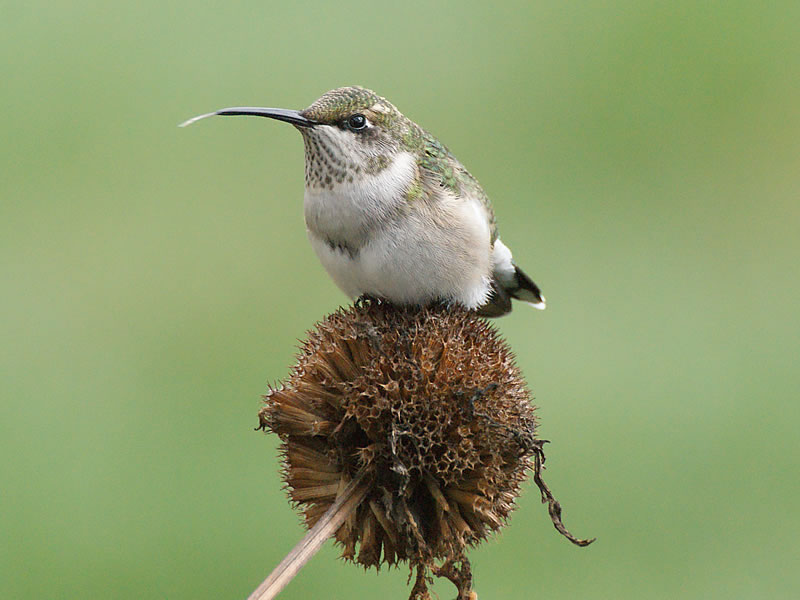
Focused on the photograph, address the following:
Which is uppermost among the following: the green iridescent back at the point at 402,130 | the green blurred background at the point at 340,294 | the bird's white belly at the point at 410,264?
the green iridescent back at the point at 402,130

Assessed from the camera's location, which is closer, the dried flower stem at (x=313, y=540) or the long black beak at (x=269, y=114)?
the dried flower stem at (x=313, y=540)

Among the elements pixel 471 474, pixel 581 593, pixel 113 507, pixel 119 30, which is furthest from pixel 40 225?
pixel 471 474

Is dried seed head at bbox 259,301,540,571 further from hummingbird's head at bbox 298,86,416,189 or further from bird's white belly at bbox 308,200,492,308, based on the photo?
hummingbird's head at bbox 298,86,416,189

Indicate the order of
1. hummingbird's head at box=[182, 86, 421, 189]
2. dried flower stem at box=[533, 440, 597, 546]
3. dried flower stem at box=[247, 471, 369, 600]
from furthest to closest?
hummingbird's head at box=[182, 86, 421, 189] → dried flower stem at box=[533, 440, 597, 546] → dried flower stem at box=[247, 471, 369, 600]

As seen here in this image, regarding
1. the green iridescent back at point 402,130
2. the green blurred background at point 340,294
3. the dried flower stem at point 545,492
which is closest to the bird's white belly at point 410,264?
the green iridescent back at point 402,130

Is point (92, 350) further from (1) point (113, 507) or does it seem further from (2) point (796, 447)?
(2) point (796, 447)

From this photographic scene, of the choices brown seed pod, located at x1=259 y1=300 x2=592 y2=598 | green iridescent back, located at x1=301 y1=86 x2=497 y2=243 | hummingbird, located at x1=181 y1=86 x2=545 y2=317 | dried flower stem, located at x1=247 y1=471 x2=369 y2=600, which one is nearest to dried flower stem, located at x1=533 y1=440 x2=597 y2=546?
brown seed pod, located at x1=259 y1=300 x2=592 y2=598

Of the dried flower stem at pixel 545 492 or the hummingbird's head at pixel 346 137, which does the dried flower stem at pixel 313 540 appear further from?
the hummingbird's head at pixel 346 137

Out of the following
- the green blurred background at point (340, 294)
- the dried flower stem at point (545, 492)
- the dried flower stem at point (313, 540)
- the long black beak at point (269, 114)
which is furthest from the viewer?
the green blurred background at point (340, 294)
